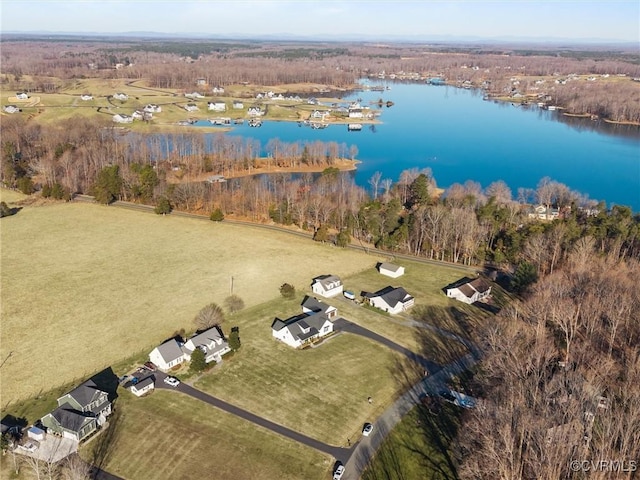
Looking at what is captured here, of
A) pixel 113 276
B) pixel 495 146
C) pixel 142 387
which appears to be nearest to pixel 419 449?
pixel 142 387

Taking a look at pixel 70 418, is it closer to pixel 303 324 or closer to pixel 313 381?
pixel 313 381

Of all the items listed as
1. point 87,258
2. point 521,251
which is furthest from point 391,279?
point 87,258

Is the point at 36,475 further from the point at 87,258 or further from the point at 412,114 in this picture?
the point at 412,114

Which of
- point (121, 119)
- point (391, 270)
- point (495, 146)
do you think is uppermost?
point (121, 119)

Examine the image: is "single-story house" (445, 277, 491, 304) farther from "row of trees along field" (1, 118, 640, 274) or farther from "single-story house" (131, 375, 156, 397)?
"single-story house" (131, 375, 156, 397)

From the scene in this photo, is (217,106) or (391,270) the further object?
(217,106)
